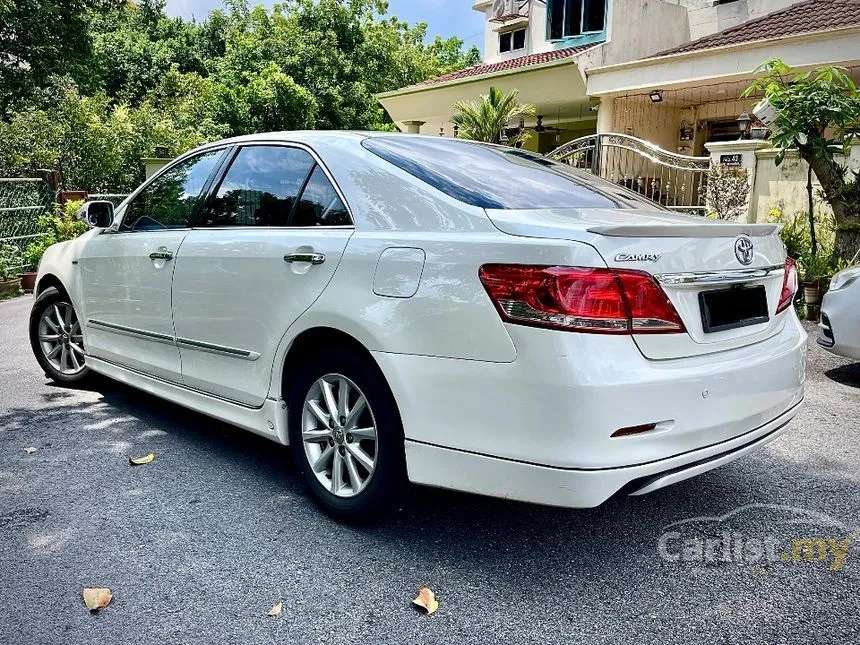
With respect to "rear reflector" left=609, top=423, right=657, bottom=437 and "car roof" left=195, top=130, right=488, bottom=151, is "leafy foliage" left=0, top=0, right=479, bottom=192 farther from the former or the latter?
"rear reflector" left=609, top=423, right=657, bottom=437

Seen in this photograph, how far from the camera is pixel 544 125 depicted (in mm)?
18188

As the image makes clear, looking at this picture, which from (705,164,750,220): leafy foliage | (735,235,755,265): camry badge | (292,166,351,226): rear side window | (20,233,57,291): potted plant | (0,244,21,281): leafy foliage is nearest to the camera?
(735,235,755,265): camry badge

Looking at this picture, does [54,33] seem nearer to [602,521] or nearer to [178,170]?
[178,170]

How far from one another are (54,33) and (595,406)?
704 inches

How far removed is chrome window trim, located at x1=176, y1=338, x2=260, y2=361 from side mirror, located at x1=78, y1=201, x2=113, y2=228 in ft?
4.21

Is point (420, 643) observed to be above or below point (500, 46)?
below

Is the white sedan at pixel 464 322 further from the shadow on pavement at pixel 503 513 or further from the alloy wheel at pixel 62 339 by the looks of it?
the alloy wheel at pixel 62 339

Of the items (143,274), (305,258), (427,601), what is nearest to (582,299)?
(427,601)

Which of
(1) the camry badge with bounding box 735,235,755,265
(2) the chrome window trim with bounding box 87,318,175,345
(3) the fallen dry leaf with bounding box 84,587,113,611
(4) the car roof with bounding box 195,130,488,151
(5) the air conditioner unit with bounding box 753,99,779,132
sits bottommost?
(3) the fallen dry leaf with bounding box 84,587,113,611

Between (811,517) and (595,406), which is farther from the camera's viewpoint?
(811,517)

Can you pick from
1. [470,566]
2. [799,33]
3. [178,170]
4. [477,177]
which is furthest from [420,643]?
[799,33]

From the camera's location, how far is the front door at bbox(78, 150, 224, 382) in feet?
→ 12.4

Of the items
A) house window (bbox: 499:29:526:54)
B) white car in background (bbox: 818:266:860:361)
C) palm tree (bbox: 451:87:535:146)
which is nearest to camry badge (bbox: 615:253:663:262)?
white car in background (bbox: 818:266:860:361)

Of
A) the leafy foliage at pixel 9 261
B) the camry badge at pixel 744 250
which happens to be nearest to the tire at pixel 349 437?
the camry badge at pixel 744 250
